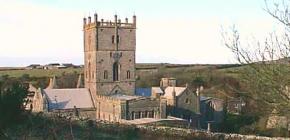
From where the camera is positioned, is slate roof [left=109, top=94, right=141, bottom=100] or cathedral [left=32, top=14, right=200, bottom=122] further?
cathedral [left=32, top=14, right=200, bottom=122]

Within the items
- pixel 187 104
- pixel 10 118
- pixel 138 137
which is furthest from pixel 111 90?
pixel 10 118

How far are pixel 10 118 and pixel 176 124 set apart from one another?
1872 cm

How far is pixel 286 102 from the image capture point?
11062 mm

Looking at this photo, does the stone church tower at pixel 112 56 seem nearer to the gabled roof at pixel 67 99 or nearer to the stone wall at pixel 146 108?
the gabled roof at pixel 67 99

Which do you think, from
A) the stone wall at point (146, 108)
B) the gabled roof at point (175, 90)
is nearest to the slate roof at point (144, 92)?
the gabled roof at point (175, 90)

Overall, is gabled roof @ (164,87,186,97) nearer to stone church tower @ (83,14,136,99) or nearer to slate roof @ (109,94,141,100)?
stone church tower @ (83,14,136,99)

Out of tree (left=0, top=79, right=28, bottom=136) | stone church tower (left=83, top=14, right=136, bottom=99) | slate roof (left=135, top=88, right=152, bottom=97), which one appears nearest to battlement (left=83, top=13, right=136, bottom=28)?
stone church tower (left=83, top=14, right=136, bottom=99)

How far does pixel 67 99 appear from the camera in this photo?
3869 cm

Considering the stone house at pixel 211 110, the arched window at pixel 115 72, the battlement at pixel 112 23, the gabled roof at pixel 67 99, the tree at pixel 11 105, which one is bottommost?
the stone house at pixel 211 110

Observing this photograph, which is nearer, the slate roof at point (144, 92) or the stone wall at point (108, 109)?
the stone wall at point (108, 109)

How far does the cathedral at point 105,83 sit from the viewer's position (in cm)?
3841

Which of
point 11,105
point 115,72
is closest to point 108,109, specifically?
point 115,72

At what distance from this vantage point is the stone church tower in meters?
39.9

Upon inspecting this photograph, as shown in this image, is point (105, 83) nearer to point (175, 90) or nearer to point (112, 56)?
point (112, 56)
